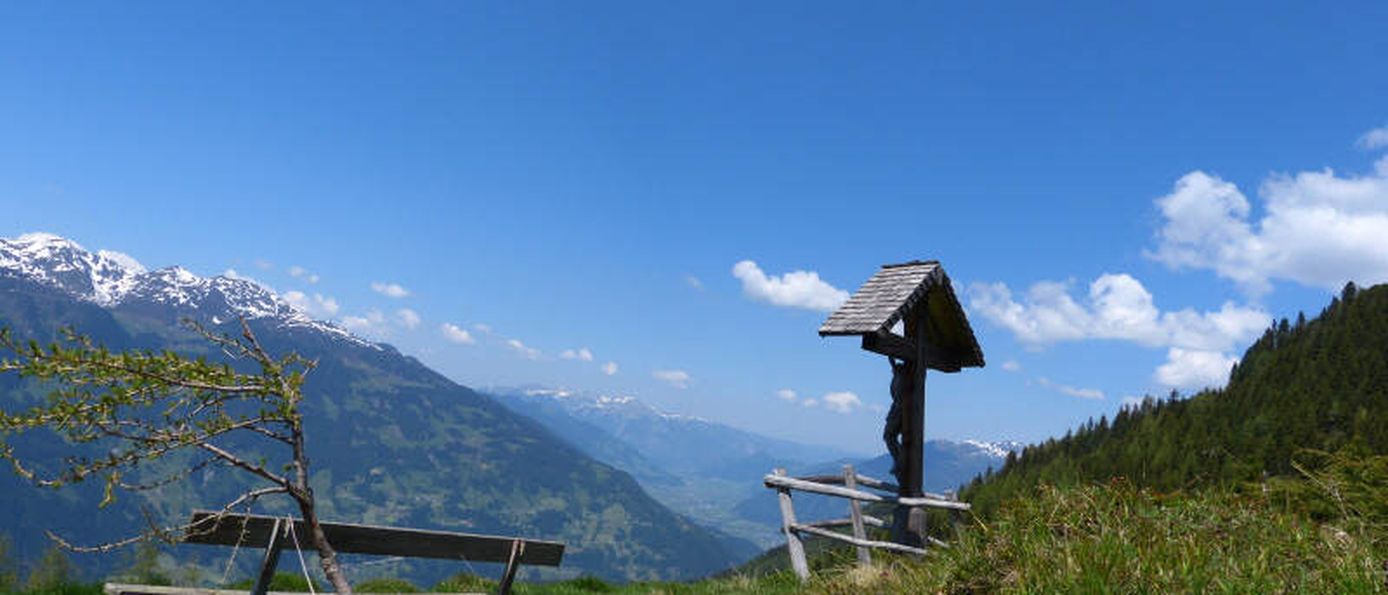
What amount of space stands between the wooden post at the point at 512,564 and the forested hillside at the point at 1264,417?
400 ft

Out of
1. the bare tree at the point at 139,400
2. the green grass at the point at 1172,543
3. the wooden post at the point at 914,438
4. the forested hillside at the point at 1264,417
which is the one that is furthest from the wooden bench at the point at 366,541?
the forested hillside at the point at 1264,417

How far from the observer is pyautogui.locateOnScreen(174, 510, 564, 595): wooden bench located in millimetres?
8219

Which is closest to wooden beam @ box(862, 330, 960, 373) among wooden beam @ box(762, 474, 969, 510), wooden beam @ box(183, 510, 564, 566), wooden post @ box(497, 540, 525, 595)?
wooden beam @ box(762, 474, 969, 510)

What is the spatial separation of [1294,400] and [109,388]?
578 feet

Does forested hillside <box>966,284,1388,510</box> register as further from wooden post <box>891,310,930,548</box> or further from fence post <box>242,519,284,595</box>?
fence post <box>242,519,284,595</box>

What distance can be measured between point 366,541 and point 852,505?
785 cm

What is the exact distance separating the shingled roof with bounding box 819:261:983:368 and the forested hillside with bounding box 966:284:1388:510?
116 metres

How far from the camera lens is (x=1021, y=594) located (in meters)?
6.25

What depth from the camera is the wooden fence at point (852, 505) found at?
12.3 m

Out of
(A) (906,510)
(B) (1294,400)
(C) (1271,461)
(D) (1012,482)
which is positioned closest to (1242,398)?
(B) (1294,400)

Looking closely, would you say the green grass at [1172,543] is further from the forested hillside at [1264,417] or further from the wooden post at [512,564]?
the forested hillside at [1264,417]

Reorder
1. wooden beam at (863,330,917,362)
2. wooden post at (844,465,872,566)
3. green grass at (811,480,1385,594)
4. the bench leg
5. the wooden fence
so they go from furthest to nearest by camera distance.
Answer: wooden beam at (863,330,917,362), wooden post at (844,465,872,566), the wooden fence, the bench leg, green grass at (811,480,1385,594)

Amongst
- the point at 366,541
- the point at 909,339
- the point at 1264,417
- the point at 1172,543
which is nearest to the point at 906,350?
the point at 909,339

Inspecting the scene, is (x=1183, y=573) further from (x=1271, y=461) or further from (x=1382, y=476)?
(x=1271, y=461)
